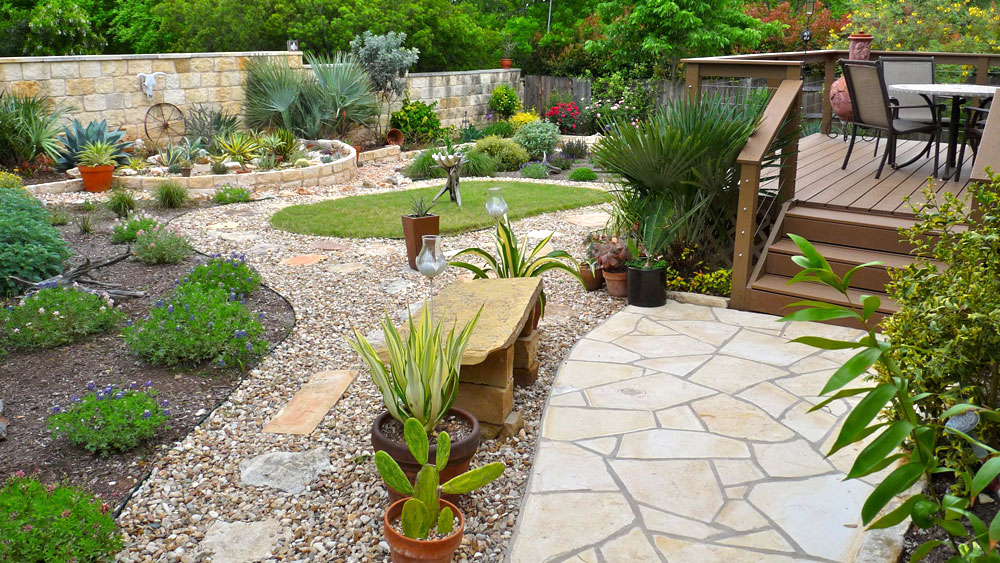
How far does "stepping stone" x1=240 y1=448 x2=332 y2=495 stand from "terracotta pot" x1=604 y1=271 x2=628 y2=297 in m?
2.65

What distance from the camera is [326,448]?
3.43 metres

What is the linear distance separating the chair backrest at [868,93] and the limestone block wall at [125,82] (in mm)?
8808

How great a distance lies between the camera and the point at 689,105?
5.31m

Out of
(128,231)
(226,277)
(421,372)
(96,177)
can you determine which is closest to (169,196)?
(96,177)

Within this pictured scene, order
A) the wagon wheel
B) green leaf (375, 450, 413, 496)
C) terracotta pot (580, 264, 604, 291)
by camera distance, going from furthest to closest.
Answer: the wagon wheel < terracotta pot (580, 264, 604, 291) < green leaf (375, 450, 413, 496)

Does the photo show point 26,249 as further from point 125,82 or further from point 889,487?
point 125,82

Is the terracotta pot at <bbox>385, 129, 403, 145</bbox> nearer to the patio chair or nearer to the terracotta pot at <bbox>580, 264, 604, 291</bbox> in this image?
the patio chair

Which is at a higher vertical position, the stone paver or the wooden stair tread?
the wooden stair tread

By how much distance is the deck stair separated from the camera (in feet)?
16.3

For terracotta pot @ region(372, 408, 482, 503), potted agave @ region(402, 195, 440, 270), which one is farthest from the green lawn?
terracotta pot @ region(372, 408, 482, 503)

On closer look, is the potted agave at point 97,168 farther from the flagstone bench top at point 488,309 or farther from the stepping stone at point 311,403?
the flagstone bench top at point 488,309

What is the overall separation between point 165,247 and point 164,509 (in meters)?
3.46

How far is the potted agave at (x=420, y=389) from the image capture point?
9.74ft

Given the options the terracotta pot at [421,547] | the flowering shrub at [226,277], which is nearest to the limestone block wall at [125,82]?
the flowering shrub at [226,277]
